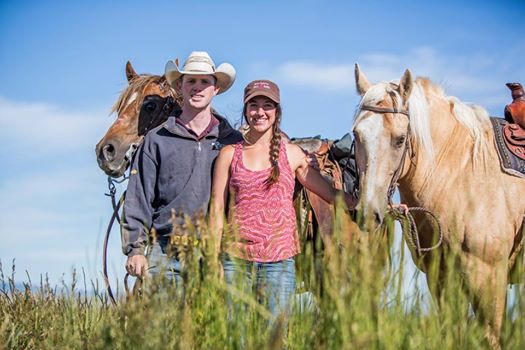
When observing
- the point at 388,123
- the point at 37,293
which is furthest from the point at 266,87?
the point at 37,293

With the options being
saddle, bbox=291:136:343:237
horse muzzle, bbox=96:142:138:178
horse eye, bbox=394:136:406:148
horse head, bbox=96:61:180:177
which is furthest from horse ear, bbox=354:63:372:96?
horse muzzle, bbox=96:142:138:178

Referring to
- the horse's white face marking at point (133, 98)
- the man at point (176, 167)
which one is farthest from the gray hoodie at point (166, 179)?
the horse's white face marking at point (133, 98)

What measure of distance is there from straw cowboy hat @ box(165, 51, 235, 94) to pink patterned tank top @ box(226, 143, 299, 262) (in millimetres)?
904

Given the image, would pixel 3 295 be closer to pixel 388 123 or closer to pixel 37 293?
pixel 37 293

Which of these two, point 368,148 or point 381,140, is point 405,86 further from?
point 368,148

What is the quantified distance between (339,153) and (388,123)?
1.23 m

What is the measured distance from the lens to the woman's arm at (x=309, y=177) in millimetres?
4422

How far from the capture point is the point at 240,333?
10.5 ft

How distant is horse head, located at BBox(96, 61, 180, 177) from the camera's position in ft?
19.2

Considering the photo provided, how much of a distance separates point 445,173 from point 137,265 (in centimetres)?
231

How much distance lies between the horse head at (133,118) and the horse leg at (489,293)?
2.97 metres

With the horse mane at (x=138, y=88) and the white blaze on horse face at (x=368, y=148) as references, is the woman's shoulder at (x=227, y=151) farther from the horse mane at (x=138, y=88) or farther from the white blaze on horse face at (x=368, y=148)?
the horse mane at (x=138, y=88)

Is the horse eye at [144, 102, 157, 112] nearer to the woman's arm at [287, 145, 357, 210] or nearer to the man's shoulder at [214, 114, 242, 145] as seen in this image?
the man's shoulder at [214, 114, 242, 145]

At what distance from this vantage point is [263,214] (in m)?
4.09
